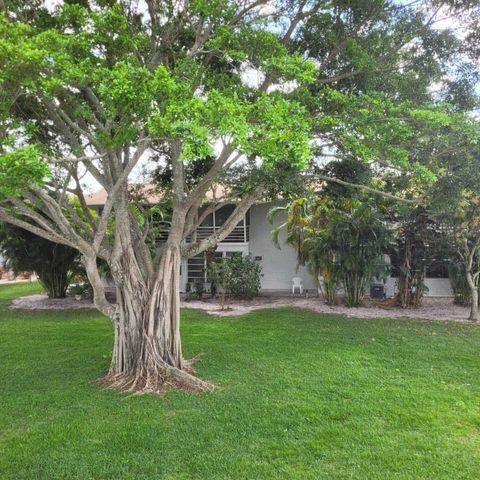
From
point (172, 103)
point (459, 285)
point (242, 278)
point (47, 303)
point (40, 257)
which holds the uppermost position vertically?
point (172, 103)

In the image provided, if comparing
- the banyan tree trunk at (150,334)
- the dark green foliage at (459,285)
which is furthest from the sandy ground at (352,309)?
the banyan tree trunk at (150,334)

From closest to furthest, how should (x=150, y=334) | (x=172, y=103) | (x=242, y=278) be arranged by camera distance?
(x=172, y=103), (x=150, y=334), (x=242, y=278)

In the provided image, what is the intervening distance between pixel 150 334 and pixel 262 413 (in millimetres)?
2052

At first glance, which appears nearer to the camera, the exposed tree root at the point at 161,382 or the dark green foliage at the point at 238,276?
the exposed tree root at the point at 161,382

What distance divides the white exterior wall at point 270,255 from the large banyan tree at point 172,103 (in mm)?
9291

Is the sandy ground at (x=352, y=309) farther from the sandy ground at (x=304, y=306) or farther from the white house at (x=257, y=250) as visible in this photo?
the white house at (x=257, y=250)

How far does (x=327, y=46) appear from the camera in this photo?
7027mm

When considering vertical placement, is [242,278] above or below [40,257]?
below

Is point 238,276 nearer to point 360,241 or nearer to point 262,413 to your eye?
point 360,241

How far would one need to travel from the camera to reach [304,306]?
13.1 metres

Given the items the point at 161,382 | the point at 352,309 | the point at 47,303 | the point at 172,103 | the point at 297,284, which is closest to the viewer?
the point at 172,103

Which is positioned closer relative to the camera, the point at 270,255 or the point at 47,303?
the point at 47,303

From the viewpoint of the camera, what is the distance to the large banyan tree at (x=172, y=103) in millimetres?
4410

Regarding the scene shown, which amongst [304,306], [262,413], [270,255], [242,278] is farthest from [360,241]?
[262,413]
